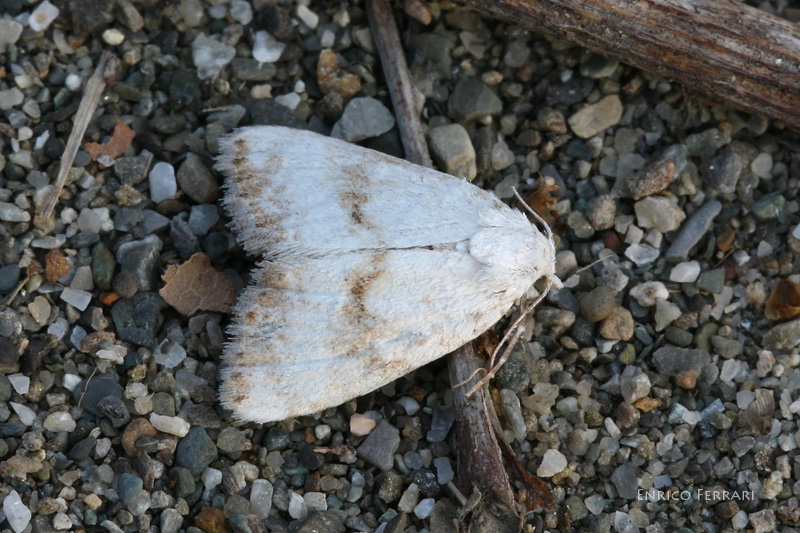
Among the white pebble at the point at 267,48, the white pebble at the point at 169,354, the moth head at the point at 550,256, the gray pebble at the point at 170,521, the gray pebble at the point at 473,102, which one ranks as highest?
the white pebble at the point at 267,48

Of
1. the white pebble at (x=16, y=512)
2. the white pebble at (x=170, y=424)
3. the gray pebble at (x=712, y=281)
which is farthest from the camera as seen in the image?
the gray pebble at (x=712, y=281)

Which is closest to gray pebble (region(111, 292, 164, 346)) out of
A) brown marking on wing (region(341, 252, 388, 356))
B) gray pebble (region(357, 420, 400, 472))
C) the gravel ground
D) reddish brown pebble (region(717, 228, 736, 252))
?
the gravel ground

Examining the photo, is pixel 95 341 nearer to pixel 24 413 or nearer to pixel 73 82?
pixel 24 413

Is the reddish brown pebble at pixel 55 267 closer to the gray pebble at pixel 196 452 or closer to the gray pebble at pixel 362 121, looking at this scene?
the gray pebble at pixel 196 452

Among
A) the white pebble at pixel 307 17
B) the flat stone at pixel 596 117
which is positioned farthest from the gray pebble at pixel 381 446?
the white pebble at pixel 307 17

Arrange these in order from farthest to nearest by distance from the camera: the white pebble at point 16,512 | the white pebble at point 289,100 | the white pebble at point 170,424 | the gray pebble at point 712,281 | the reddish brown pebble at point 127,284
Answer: the white pebble at point 289,100 → the gray pebble at point 712,281 → the reddish brown pebble at point 127,284 → the white pebble at point 170,424 → the white pebble at point 16,512

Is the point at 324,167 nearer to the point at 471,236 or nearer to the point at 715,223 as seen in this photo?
the point at 471,236

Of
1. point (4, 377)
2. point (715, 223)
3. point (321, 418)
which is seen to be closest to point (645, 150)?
point (715, 223)
